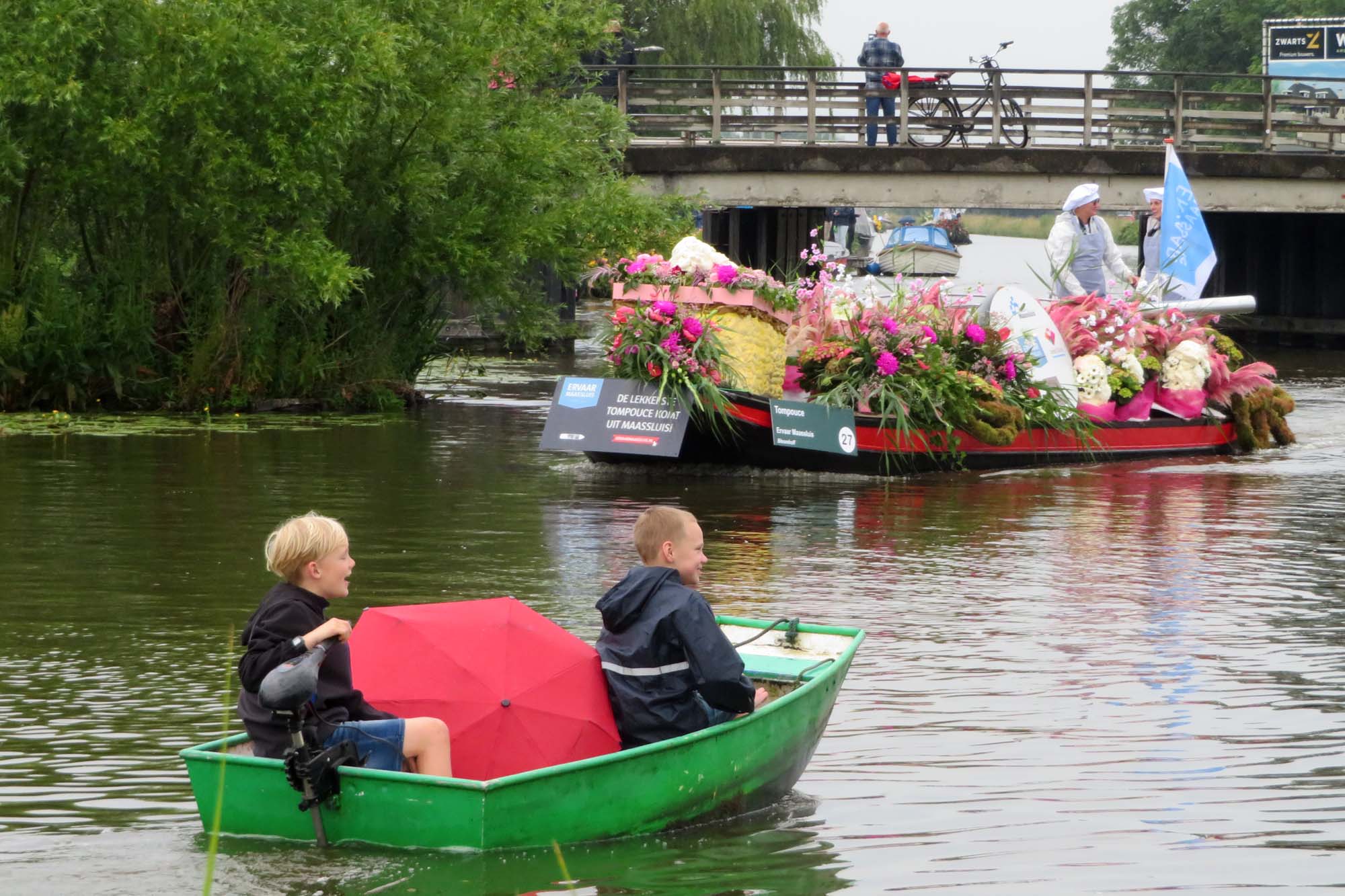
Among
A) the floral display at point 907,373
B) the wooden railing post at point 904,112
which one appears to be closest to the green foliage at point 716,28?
the wooden railing post at point 904,112

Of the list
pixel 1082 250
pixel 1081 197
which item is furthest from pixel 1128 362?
pixel 1081 197

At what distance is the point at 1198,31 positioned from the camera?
307ft

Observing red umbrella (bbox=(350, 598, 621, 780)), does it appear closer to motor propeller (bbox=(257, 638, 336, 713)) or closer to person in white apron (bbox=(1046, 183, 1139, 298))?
motor propeller (bbox=(257, 638, 336, 713))

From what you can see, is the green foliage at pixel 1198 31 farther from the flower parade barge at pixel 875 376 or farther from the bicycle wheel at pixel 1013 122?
the flower parade barge at pixel 875 376

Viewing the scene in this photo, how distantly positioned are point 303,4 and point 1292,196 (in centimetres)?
1860

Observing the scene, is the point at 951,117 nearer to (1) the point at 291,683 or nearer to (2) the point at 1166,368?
(2) the point at 1166,368

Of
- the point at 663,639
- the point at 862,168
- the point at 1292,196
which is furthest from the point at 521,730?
the point at 1292,196

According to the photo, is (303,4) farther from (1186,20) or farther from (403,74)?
(1186,20)

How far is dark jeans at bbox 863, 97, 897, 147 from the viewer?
30625mm

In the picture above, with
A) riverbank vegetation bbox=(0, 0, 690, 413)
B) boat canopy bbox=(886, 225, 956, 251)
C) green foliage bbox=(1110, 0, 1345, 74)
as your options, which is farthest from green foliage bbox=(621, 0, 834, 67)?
green foliage bbox=(1110, 0, 1345, 74)

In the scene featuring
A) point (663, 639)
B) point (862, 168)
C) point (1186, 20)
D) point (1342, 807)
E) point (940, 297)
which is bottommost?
point (1342, 807)

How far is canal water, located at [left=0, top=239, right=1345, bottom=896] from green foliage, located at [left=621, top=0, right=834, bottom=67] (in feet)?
79.1

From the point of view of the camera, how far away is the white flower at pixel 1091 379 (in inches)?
681

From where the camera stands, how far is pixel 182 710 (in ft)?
25.9
